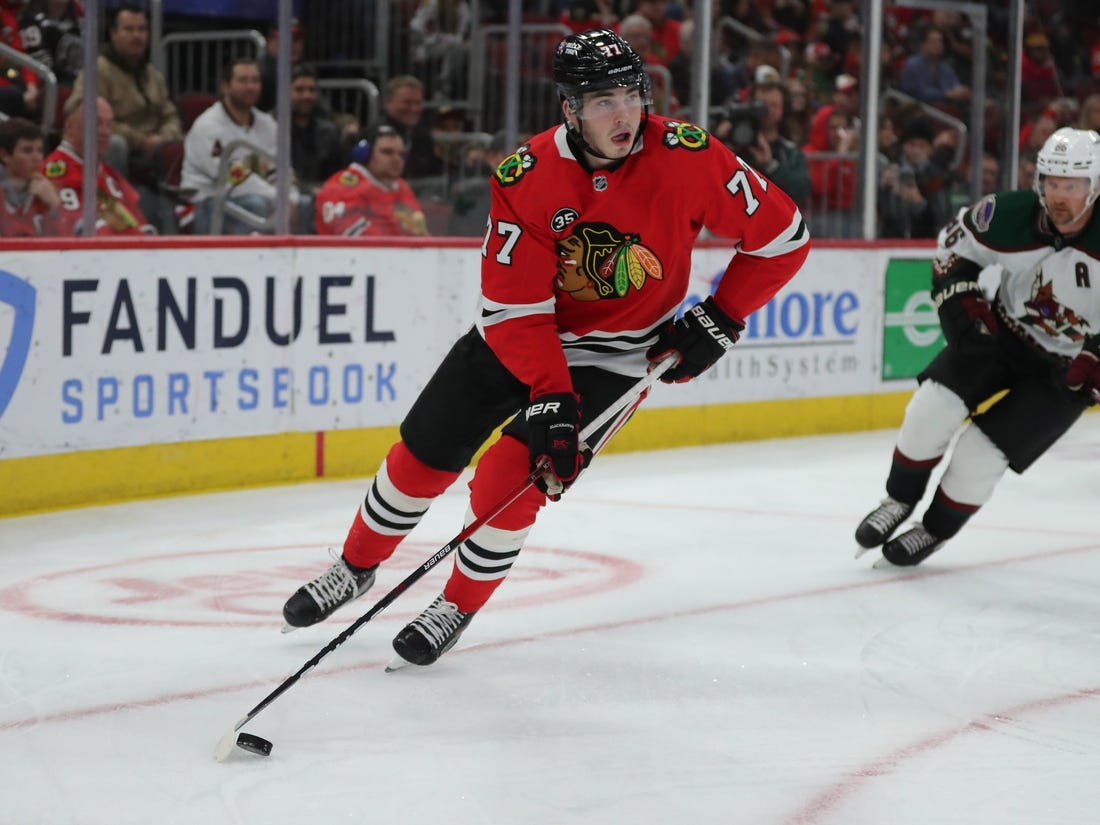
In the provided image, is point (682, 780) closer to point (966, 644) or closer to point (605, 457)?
point (966, 644)

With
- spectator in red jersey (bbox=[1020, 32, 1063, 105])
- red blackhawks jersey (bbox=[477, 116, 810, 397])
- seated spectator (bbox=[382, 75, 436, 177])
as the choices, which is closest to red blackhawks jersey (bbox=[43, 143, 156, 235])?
seated spectator (bbox=[382, 75, 436, 177])

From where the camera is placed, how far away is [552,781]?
2543 mm

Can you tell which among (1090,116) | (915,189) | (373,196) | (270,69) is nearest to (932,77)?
(915,189)

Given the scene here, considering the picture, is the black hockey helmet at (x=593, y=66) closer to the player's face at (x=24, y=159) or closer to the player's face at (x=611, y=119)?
the player's face at (x=611, y=119)

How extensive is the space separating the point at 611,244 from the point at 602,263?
42 millimetres

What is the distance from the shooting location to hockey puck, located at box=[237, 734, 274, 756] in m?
2.61

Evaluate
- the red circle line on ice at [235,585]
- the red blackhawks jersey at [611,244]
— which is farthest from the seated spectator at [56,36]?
the red blackhawks jersey at [611,244]

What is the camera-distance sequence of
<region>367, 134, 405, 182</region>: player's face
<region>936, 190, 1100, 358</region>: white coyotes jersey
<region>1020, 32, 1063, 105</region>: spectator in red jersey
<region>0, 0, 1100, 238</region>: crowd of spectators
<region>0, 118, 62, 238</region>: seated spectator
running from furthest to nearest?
<region>1020, 32, 1063, 105</region>: spectator in red jersey, <region>367, 134, 405, 182</region>: player's face, <region>0, 0, 1100, 238</region>: crowd of spectators, <region>0, 118, 62, 238</region>: seated spectator, <region>936, 190, 1100, 358</region>: white coyotes jersey

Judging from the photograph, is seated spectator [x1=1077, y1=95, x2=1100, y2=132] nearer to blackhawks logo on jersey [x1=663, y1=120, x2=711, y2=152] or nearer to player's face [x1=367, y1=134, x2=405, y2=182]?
player's face [x1=367, y1=134, x2=405, y2=182]

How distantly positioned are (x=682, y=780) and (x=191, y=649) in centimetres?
124

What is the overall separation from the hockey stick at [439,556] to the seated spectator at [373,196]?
9.22 ft

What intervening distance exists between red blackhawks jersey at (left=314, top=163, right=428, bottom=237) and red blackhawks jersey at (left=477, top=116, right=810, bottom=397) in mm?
2801

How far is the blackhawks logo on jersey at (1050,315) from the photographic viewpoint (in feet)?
13.3

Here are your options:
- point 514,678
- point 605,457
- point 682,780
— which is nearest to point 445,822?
point 682,780
